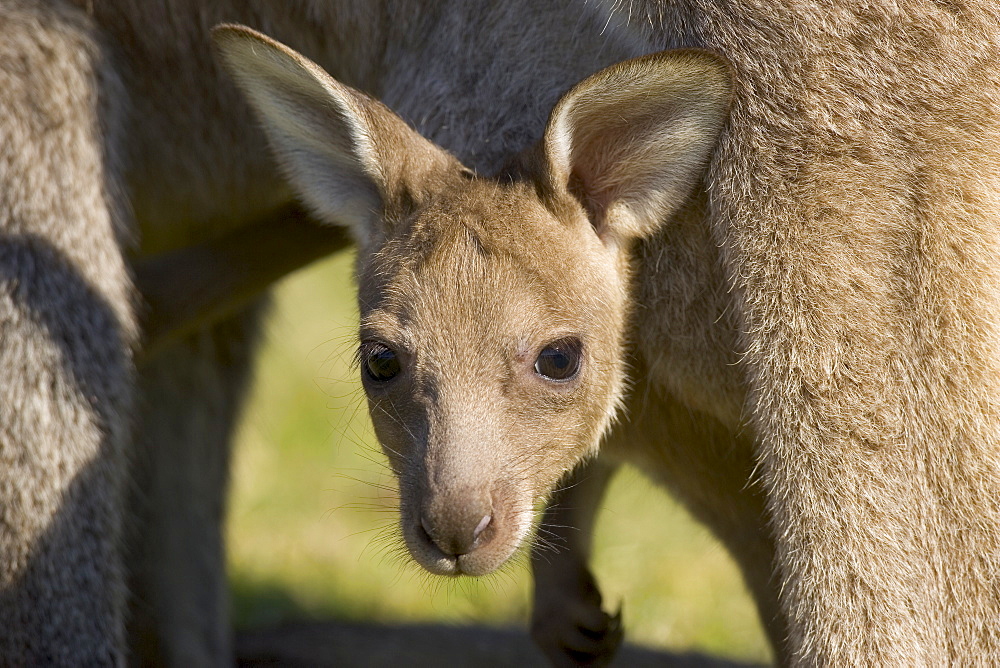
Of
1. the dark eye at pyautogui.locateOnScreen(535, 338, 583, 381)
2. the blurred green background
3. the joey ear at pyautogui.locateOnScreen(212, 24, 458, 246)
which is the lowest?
the blurred green background

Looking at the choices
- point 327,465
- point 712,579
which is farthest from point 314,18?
point 327,465

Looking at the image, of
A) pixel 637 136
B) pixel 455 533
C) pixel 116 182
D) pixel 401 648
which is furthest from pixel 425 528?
pixel 401 648

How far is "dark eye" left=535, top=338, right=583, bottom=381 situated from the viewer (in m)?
2.85

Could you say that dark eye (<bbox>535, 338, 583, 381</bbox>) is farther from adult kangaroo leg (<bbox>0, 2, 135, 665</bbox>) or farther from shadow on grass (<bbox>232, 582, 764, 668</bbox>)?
shadow on grass (<bbox>232, 582, 764, 668</bbox>)

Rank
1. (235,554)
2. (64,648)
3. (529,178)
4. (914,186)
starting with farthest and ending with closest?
(235,554), (64,648), (529,178), (914,186)

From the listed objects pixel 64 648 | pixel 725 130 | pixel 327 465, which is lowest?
pixel 327 465

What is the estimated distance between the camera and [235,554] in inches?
249

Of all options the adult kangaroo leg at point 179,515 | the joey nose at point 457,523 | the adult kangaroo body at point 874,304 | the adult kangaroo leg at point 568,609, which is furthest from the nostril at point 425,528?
the adult kangaroo leg at point 179,515

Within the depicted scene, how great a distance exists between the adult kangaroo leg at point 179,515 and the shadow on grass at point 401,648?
0.67 ft

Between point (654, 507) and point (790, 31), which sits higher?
point (790, 31)

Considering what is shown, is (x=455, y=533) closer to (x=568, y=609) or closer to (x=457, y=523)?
(x=457, y=523)

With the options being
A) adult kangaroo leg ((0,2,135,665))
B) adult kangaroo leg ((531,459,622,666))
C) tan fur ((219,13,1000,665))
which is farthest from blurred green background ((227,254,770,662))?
tan fur ((219,13,1000,665))

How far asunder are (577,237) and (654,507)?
3.64 meters

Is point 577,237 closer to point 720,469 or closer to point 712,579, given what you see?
point 720,469
